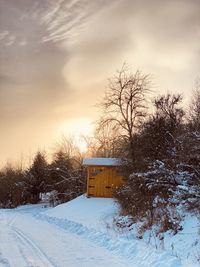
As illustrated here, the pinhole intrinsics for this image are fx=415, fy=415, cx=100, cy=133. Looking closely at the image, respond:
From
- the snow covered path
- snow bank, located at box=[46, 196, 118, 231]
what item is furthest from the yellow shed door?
the snow covered path

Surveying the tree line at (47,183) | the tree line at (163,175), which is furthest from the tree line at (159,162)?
the tree line at (47,183)

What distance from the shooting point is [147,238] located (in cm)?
1416

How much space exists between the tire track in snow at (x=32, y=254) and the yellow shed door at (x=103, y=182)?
17373 millimetres

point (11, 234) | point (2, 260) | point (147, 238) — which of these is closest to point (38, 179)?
point (11, 234)

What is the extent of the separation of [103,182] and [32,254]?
21.3m

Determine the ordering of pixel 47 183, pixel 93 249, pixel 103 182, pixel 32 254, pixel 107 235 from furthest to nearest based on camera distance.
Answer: pixel 47 183 < pixel 103 182 < pixel 107 235 < pixel 93 249 < pixel 32 254

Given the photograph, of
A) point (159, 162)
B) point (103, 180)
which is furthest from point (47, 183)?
point (159, 162)

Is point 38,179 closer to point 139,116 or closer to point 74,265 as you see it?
point 139,116

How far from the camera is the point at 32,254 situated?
37.2 feet

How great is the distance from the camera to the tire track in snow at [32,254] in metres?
9.89

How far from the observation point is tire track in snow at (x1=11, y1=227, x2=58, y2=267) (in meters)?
9.89

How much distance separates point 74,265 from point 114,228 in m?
7.21

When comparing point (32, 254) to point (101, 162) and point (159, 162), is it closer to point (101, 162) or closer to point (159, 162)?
point (159, 162)

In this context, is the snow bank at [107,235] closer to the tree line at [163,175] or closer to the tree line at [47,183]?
the tree line at [163,175]
